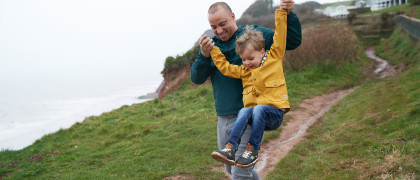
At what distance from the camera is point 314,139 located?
25.6 feet

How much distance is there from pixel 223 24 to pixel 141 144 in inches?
252

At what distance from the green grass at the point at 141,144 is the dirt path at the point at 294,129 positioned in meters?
0.34

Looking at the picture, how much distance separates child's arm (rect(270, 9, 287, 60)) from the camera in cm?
316

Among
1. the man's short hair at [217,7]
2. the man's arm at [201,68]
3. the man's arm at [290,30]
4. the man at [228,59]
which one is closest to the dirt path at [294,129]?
the man at [228,59]

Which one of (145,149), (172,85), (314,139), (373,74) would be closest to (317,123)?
(314,139)

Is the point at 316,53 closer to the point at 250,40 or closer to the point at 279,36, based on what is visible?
the point at 279,36

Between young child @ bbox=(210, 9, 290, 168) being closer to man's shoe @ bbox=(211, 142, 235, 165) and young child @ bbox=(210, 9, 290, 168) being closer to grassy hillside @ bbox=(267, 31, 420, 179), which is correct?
man's shoe @ bbox=(211, 142, 235, 165)

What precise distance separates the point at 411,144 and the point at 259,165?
251 cm

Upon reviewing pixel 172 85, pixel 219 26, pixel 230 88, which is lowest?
pixel 172 85

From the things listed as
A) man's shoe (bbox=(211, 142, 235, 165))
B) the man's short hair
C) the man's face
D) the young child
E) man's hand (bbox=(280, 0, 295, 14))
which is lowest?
man's shoe (bbox=(211, 142, 235, 165))

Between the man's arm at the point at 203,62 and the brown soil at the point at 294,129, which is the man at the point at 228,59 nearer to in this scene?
the man's arm at the point at 203,62

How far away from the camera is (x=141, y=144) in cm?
912

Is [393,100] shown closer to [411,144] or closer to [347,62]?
[411,144]

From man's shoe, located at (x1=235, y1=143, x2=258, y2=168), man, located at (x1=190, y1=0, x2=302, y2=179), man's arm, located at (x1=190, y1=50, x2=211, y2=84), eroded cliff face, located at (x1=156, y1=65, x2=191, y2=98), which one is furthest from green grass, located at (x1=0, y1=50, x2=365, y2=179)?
eroded cliff face, located at (x1=156, y1=65, x2=191, y2=98)
